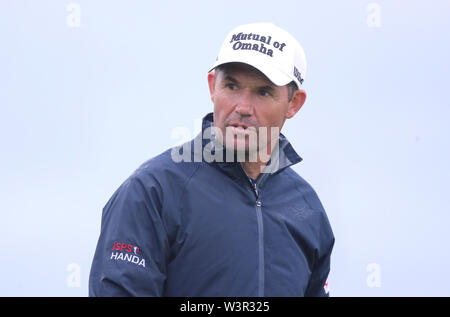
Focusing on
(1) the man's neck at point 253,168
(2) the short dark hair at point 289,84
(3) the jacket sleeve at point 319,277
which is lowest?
A: (3) the jacket sleeve at point 319,277

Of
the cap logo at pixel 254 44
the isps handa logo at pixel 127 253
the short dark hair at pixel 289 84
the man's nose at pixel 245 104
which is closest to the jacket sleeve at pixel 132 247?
the isps handa logo at pixel 127 253

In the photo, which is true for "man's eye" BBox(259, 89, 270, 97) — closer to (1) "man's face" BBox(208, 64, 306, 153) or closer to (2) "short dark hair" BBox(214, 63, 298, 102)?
(1) "man's face" BBox(208, 64, 306, 153)

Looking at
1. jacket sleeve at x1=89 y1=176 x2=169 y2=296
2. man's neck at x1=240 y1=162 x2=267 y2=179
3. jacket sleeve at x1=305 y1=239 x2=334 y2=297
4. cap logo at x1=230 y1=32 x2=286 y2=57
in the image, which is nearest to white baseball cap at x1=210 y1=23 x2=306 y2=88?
cap logo at x1=230 y1=32 x2=286 y2=57

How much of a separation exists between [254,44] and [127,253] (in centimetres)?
97

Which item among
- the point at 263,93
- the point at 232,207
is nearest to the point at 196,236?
the point at 232,207

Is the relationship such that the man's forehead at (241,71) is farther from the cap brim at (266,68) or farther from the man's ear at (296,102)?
the man's ear at (296,102)

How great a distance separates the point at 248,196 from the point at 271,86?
17.4 inches

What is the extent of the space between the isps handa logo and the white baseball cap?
80cm

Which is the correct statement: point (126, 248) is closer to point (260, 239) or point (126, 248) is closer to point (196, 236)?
point (196, 236)

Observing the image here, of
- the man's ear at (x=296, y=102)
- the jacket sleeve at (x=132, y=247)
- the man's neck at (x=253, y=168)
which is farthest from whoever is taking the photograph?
the man's ear at (x=296, y=102)

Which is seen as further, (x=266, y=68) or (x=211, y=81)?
(x=211, y=81)

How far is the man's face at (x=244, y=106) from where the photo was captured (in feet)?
9.25

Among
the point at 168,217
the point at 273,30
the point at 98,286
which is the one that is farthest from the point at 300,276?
the point at 273,30

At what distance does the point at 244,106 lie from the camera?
2.82 metres
